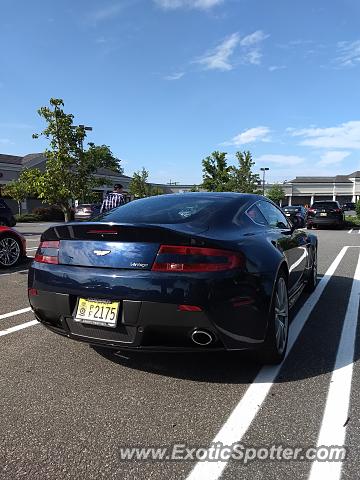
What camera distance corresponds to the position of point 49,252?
133 inches

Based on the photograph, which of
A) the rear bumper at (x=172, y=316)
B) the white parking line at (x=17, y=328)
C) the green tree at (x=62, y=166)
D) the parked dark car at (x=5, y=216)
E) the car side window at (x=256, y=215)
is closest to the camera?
the rear bumper at (x=172, y=316)

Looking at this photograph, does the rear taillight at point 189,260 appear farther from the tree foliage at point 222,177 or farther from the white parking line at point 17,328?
the tree foliage at point 222,177

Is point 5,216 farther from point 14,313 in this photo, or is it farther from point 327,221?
point 327,221

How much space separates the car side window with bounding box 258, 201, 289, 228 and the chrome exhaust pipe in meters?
1.68

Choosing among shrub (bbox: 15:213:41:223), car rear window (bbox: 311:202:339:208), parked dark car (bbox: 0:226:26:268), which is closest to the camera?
parked dark car (bbox: 0:226:26:268)

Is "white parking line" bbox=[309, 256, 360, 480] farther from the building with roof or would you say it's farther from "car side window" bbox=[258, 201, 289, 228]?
the building with roof

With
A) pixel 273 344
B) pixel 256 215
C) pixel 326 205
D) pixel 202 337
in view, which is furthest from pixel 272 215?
pixel 326 205

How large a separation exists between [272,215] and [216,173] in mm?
45072

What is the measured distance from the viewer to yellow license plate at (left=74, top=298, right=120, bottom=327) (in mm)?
2969

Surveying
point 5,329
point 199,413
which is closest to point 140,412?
point 199,413

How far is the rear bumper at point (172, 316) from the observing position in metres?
2.86

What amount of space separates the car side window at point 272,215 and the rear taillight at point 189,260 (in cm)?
145

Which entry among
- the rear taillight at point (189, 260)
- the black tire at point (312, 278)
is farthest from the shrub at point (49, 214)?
the rear taillight at point (189, 260)

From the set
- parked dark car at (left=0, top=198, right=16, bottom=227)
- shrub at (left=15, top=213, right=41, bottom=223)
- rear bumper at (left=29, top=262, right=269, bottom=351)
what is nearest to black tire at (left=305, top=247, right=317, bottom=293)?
rear bumper at (left=29, top=262, right=269, bottom=351)
